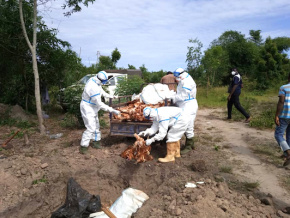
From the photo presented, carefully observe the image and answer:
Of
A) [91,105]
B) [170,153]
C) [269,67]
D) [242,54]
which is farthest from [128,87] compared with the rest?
[242,54]

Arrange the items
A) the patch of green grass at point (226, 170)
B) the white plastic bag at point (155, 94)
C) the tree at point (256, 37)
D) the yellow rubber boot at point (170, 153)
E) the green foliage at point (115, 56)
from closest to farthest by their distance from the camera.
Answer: the patch of green grass at point (226, 170), the yellow rubber boot at point (170, 153), the white plastic bag at point (155, 94), the green foliage at point (115, 56), the tree at point (256, 37)

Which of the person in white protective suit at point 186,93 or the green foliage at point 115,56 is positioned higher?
the green foliage at point 115,56

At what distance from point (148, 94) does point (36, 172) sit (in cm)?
298

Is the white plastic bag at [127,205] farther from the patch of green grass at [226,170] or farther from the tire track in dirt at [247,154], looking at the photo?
the tire track in dirt at [247,154]

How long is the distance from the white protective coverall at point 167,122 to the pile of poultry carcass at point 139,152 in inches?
9.4

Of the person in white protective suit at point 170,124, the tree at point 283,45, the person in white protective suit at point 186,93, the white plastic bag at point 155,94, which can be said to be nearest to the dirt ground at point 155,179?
the person in white protective suit at point 170,124

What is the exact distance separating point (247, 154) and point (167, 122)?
2.30m

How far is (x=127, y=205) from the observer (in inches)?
142

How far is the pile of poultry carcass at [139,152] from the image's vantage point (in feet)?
15.2

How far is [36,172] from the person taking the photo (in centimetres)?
455

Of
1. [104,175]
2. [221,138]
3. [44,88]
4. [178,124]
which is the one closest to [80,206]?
[104,175]

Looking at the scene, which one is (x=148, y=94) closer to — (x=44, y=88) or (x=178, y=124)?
(x=178, y=124)

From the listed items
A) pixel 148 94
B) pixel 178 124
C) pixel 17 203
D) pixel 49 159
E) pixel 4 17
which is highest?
pixel 4 17

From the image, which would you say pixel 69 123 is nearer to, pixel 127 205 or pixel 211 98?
pixel 127 205
